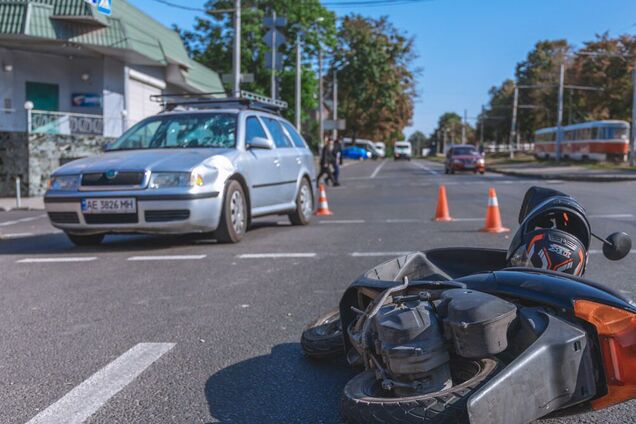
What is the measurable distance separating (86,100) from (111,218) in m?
18.7

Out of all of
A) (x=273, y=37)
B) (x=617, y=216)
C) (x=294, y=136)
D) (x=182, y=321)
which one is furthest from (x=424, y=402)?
(x=273, y=37)

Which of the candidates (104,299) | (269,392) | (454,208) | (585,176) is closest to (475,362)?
(269,392)

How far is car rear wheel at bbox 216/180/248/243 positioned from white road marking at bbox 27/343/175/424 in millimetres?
4129

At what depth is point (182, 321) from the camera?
4.67m

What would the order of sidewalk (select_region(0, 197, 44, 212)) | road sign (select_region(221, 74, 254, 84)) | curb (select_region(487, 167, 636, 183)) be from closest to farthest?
sidewalk (select_region(0, 197, 44, 212)), road sign (select_region(221, 74, 254, 84)), curb (select_region(487, 167, 636, 183))

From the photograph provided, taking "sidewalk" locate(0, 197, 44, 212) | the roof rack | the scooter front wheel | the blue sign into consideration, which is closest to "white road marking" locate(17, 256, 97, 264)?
the roof rack

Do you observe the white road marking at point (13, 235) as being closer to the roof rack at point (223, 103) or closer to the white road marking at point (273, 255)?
the roof rack at point (223, 103)

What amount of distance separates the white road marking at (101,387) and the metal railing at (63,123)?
17735 millimetres

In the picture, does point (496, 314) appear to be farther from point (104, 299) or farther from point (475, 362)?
point (104, 299)

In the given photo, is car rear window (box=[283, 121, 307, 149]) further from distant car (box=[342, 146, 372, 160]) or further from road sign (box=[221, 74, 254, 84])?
distant car (box=[342, 146, 372, 160])

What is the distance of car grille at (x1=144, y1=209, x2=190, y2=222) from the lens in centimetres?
763

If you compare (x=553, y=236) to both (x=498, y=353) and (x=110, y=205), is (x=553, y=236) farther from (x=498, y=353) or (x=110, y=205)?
(x=110, y=205)

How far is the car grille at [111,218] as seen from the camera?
7.65 metres

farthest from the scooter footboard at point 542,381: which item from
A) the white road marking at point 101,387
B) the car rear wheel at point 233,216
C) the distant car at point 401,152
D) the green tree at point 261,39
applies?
the distant car at point 401,152
